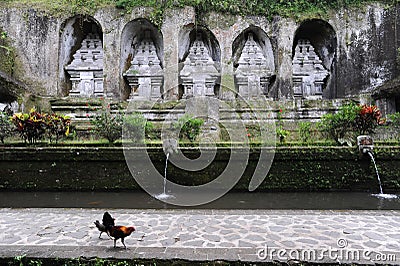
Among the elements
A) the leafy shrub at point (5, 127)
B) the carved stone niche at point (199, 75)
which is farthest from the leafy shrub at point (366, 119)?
the leafy shrub at point (5, 127)

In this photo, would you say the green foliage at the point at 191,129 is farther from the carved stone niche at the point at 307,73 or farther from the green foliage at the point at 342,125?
the carved stone niche at the point at 307,73

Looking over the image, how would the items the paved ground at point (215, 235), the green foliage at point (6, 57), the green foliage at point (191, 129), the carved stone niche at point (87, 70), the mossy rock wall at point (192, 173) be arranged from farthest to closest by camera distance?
the carved stone niche at point (87, 70), the green foliage at point (6, 57), the green foliage at point (191, 129), the mossy rock wall at point (192, 173), the paved ground at point (215, 235)

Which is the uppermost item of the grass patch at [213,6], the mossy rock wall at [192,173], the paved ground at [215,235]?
the grass patch at [213,6]

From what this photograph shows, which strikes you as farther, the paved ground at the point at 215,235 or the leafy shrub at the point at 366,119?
the leafy shrub at the point at 366,119

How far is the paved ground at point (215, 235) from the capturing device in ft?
9.93

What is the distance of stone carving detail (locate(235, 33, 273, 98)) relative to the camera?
45.0 feet

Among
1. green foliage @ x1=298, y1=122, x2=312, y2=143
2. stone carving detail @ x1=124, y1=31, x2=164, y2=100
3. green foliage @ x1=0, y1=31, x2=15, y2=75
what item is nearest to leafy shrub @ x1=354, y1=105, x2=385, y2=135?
green foliage @ x1=298, y1=122, x2=312, y2=143

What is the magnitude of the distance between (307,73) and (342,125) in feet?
24.5

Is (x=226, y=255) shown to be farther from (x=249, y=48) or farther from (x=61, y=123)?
(x=249, y=48)

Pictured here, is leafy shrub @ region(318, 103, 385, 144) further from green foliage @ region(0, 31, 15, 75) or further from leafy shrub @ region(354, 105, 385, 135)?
green foliage @ region(0, 31, 15, 75)

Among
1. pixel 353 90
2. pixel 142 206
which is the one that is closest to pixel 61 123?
pixel 142 206

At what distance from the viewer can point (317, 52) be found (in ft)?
47.7

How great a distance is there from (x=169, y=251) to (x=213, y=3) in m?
11.6

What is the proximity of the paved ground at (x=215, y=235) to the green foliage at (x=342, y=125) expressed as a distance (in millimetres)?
2822
